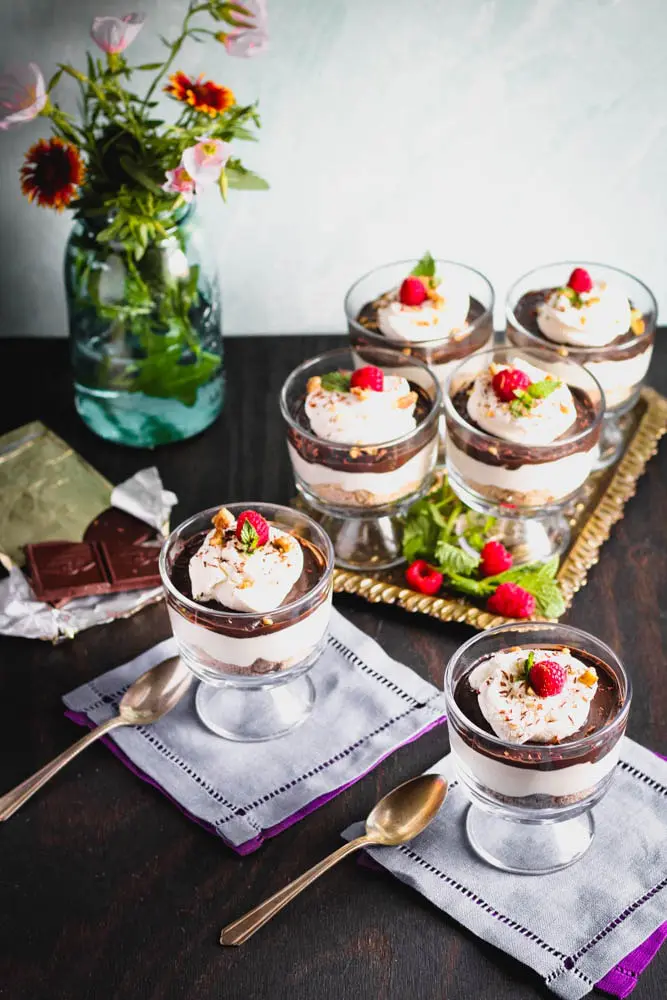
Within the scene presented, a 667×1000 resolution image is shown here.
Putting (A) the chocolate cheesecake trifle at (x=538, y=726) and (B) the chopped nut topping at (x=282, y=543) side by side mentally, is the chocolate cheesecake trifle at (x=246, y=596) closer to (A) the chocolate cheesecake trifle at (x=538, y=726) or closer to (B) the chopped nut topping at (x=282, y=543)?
(B) the chopped nut topping at (x=282, y=543)

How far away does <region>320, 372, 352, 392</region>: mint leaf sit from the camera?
184 cm

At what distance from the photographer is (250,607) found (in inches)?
58.5

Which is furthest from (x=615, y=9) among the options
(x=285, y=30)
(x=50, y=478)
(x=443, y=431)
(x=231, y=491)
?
(x=50, y=478)

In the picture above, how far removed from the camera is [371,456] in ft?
5.84

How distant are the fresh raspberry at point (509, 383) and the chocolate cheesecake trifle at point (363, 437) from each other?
4.4 inches

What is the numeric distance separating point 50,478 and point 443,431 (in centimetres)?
75

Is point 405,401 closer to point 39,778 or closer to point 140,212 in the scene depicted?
point 140,212

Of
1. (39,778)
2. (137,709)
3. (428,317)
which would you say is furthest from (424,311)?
(39,778)


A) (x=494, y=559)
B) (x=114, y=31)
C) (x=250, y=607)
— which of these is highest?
(x=114, y=31)

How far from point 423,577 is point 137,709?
1.75ft

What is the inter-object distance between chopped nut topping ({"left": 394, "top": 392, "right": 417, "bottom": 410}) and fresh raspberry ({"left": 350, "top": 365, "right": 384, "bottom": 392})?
0.12ft

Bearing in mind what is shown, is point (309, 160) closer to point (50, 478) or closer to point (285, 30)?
point (285, 30)

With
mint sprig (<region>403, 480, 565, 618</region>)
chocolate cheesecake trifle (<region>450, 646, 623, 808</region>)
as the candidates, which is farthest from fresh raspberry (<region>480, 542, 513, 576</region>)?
chocolate cheesecake trifle (<region>450, 646, 623, 808</region>)

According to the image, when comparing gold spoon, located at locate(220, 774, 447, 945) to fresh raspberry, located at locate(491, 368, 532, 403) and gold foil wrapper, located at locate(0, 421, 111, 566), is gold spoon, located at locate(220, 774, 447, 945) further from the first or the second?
gold foil wrapper, located at locate(0, 421, 111, 566)
